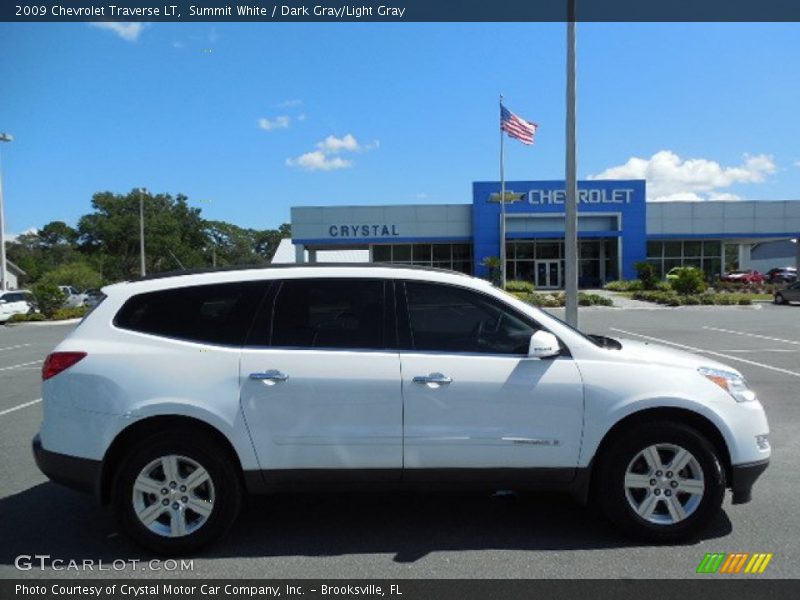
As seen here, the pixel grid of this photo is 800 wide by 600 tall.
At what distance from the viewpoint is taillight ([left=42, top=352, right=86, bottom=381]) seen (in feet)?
12.5

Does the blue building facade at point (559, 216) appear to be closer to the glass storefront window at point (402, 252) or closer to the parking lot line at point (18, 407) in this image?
the glass storefront window at point (402, 252)

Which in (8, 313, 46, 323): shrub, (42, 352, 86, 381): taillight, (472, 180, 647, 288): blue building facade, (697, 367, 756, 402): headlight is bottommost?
(8, 313, 46, 323): shrub

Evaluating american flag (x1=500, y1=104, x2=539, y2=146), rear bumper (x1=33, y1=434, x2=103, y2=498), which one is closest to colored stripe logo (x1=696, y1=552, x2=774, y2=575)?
rear bumper (x1=33, y1=434, x2=103, y2=498)

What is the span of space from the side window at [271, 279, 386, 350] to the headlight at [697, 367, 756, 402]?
2114 millimetres

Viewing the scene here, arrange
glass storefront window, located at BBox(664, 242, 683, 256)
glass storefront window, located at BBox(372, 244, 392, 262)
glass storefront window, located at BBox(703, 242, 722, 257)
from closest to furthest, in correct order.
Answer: glass storefront window, located at BBox(372, 244, 392, 262)
glass storefront window, located at BBox(664, 242, 683, 256)
glass storefront window, located at BBox(703, 242, 722, 257)

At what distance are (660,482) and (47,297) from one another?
1270 inches

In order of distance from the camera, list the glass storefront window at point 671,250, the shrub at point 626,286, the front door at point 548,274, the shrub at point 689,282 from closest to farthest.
→ the shrub at point 689,282 < the shrub at point 626,286 < the front door at point 548,274 < the glass storefront window at point 671,250

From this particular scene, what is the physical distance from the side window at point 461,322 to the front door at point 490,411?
10 centimetres

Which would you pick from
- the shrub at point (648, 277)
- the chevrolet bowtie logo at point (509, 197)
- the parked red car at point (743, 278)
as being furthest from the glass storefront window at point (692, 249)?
the chevrolet bowtie logo at point (509, 197)

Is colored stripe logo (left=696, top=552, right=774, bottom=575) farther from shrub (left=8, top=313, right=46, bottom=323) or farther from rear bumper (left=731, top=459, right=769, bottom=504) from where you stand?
shrub (left=8, top=313, right=46, bottom=323)

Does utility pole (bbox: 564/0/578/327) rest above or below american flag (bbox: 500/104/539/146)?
below

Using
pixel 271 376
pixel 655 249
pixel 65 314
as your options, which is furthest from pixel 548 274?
pixel 271 376

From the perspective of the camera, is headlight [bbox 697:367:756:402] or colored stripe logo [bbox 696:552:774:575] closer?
colored stripe logo [bbox 696:552:774:575]

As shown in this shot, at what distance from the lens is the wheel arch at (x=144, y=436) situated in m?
3.77
